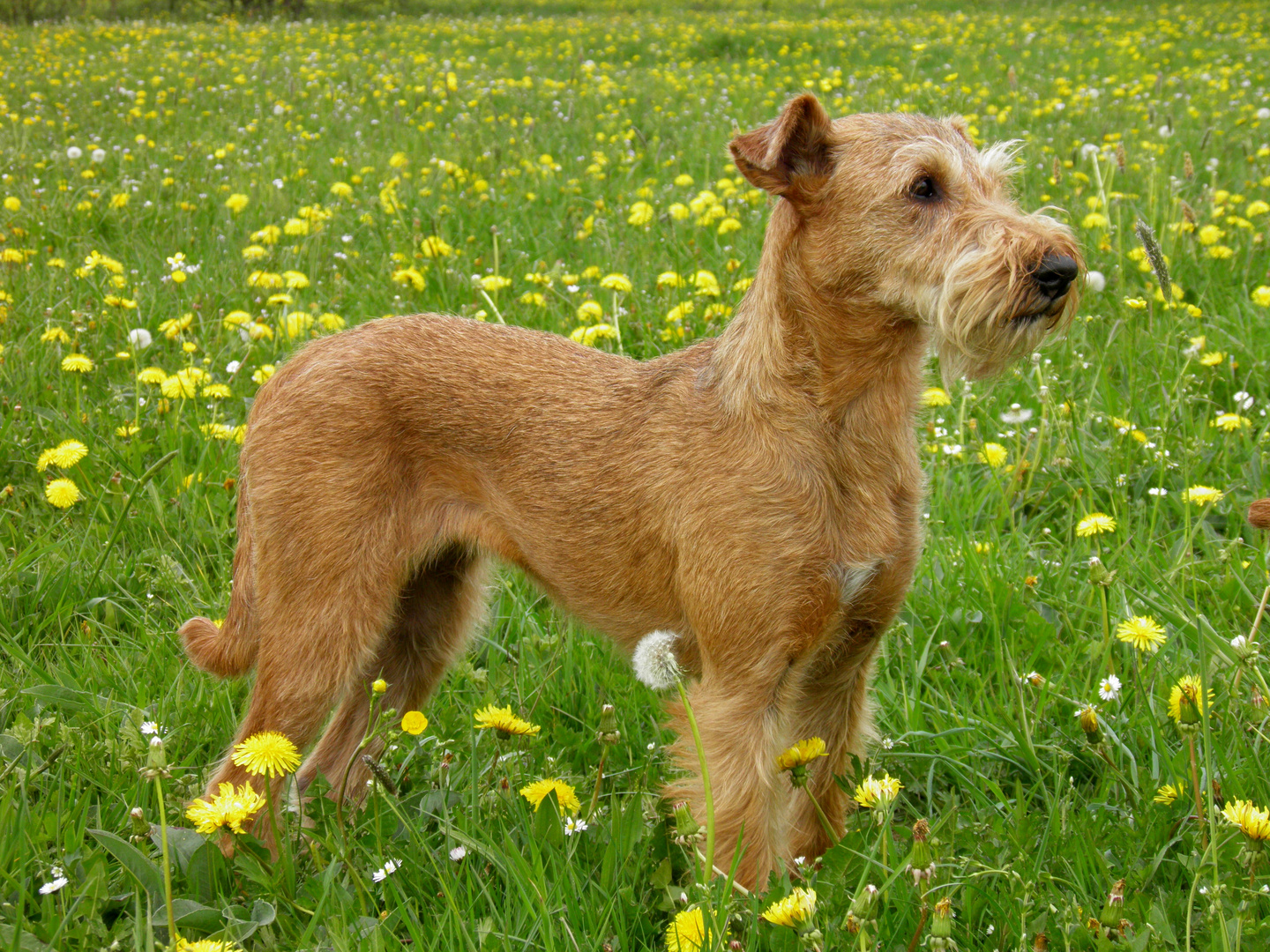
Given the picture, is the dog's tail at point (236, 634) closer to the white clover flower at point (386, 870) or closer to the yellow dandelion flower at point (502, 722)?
the white clover flower at point (386, 870)

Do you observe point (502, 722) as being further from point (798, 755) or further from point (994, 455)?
point (994, 455)

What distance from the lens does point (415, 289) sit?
5234 mm

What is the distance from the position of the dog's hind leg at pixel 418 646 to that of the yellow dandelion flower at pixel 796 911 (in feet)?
5.53

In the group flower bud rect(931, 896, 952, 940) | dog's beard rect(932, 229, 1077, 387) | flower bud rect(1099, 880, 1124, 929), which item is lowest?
flower bud rect(1099, 880, 1124, 929)

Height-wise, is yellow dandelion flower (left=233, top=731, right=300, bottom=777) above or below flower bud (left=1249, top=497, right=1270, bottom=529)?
below

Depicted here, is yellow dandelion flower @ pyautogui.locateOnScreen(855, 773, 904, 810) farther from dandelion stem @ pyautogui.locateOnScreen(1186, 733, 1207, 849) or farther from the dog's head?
the dog's head

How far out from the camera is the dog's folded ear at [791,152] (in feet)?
8.34

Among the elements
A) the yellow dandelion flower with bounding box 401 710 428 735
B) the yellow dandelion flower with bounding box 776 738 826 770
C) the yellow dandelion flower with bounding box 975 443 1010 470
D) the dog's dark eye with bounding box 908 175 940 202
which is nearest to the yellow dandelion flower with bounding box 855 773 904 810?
the yellow dandelion flower with bounding box 776 738 826 770

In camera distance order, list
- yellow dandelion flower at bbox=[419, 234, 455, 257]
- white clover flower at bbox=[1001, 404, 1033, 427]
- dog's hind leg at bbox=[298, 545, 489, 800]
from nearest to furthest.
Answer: dog's hind leg at bbox=[298, 545, 489, 800], white clover flower at bbox=[1001, 404, 1033, 427], yellow dandelion flower at bbox=[419, 234, 455, 257]

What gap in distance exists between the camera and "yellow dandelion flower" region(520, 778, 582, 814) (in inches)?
94.4

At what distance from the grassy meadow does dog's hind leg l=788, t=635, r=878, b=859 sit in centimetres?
10

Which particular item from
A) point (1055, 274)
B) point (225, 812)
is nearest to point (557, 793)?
point (225, 812)

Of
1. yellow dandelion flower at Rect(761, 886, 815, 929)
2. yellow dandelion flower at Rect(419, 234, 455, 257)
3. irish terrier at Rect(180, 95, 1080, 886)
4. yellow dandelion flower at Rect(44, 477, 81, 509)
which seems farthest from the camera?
yellow dandelion flower at Rect(419, 234, 455, 257)

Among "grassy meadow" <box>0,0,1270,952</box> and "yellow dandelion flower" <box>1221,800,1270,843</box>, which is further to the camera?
"grassy meadow" <box>0,0,1270,952</box>
